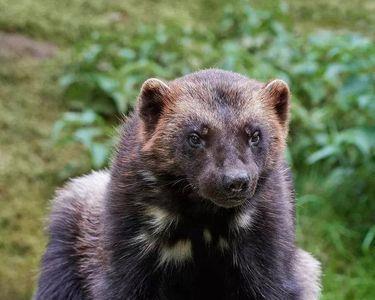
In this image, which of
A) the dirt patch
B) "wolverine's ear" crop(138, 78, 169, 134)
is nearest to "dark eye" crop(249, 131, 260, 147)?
"wolverine's ear" crop(138, 78, 169, 134)

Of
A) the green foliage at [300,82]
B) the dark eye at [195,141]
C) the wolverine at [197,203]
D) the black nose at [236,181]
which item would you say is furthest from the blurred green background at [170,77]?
the black nose at [236,181]

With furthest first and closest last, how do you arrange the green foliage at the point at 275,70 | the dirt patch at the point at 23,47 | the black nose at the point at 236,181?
the dirt patch at the point at 23,47 < the green foliage at the point at 275,70 < the black nose at the point at 236,181

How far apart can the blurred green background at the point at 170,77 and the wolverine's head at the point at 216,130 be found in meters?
1.69

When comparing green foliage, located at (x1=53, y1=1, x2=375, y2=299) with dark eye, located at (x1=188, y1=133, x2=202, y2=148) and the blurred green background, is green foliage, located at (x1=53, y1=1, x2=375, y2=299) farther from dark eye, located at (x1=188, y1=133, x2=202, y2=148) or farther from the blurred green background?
dark eye, located at (x1=188, y1=133, x2=202, y2=148)

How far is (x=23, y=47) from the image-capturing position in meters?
7.16

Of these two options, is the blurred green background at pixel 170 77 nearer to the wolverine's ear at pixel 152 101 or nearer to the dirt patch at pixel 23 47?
the dirt patch at pixel 23 47

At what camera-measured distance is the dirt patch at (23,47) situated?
23.3ft

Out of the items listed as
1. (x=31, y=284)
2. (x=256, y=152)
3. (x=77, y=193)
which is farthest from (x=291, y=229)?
(x=31, y=284)

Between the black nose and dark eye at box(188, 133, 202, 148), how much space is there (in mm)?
257

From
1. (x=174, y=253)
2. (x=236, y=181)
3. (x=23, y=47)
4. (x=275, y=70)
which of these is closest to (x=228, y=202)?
(x=236, y=181)

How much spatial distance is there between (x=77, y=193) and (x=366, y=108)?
83.5 inches

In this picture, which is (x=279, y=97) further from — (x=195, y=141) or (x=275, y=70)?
(x=275, y=70)

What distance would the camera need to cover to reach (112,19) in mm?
7746

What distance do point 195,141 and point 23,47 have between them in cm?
349
